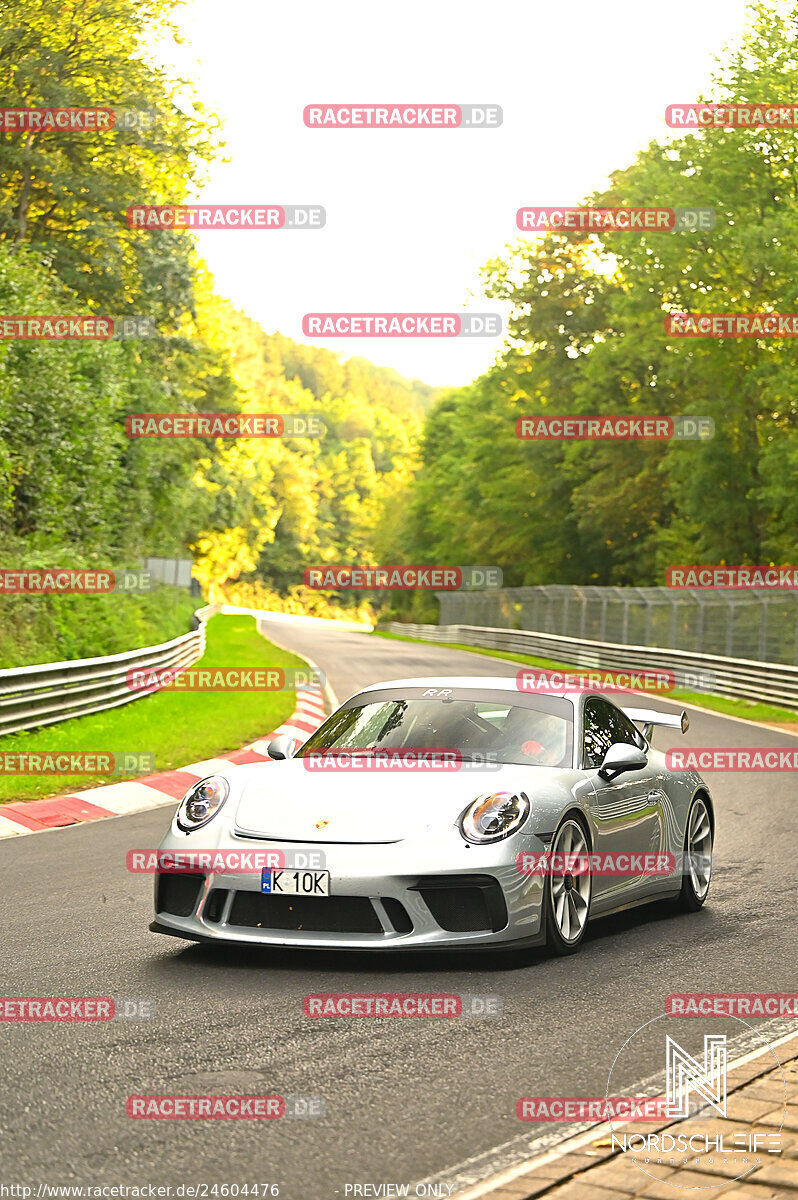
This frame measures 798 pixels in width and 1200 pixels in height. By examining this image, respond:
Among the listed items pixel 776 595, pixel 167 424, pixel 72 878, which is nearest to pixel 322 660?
pixel 167 424

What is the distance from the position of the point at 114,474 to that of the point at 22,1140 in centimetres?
2720

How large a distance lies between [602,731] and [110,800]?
6288 millimetres

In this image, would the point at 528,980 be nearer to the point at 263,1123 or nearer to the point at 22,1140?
the point at 263,1123

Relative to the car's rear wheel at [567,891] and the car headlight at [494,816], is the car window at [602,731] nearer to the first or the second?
the car's rear wheel at [567,891]

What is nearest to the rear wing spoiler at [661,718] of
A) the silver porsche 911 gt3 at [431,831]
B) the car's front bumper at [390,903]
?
the silver porsche 911 gt3 at [431,831]

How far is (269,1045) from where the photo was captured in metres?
5.32

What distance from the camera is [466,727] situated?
792 centimetres

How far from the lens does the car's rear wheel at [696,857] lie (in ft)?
28.3

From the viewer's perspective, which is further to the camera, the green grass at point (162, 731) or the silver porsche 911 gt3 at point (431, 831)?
the green grass at point (162, 731)

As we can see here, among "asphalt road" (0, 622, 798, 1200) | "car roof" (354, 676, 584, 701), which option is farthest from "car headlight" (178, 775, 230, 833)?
"car roof" (354, 676, 584, 701)

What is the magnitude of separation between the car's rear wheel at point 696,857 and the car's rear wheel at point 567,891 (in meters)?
1.41

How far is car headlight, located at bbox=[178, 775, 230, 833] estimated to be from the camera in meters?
7.15

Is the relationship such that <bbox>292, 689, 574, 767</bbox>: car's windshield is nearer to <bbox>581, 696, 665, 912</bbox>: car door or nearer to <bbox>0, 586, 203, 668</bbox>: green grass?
<bbox>581, 696, 665, 912</bbox>: car door

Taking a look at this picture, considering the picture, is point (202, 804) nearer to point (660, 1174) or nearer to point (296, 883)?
point (296, 883)
